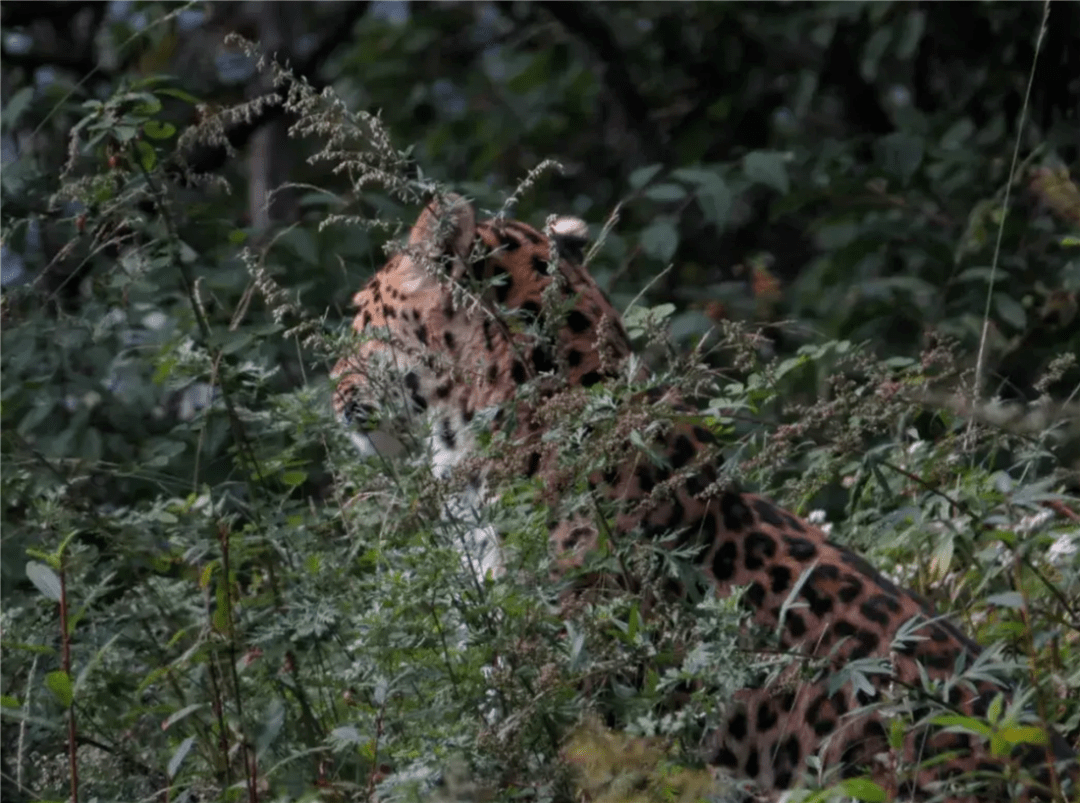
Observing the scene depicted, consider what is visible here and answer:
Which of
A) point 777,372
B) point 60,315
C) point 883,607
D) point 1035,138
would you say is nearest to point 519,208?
point 1035,138

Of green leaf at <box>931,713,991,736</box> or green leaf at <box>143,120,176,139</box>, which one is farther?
green leaf at <box>143,120,176,139</box>

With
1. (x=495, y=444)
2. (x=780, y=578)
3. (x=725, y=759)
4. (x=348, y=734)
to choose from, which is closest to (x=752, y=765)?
(x=725, y=759)

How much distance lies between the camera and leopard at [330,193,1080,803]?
155 inches

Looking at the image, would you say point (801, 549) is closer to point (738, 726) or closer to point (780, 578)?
point (780, 578)

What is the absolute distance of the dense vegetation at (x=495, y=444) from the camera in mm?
3807

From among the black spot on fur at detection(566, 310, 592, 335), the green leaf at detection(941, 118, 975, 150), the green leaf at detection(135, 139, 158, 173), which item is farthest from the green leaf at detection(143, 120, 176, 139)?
the green leaf at detection(941, 118, 975, 150)

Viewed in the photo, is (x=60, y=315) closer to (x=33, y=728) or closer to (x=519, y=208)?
(x=33, y=728)

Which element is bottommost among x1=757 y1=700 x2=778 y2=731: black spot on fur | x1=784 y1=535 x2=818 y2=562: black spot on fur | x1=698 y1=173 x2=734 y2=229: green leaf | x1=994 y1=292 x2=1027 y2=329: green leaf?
x1=994 y1=292 x2=1027 y2=329: green leaf

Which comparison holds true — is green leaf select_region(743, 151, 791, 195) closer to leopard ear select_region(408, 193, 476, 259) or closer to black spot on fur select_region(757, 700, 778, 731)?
leopard ear select_region(408, 193, 476, 259)

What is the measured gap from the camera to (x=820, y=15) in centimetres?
952

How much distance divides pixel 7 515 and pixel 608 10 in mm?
6029

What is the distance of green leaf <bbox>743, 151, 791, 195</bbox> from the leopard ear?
2.83 m

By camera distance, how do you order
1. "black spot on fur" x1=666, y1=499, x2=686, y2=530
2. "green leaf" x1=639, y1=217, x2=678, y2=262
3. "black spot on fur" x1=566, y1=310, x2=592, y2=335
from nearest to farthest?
"black spot on fur" x1=666, y1=499, x2=686, y2=530, "black spot on fur" x1=566, y1=310, x2=592, y2=335, "green leaf" x1=639, y1=217, x2=678, y2=262

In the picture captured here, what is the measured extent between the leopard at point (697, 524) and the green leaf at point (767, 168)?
Result: 2534 millimetres
